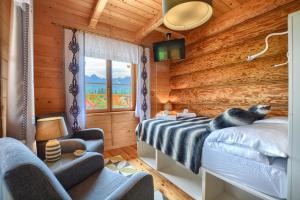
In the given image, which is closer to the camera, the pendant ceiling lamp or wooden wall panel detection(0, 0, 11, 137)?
wooden wall panel detection(0, 0, 11, 137)

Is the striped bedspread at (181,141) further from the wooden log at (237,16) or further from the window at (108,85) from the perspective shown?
the wooden log at (237,16)

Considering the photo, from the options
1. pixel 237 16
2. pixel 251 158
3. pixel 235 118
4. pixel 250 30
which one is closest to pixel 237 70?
pixel 250 30

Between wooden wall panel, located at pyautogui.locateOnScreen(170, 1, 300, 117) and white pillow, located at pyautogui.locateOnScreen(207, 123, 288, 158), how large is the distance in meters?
1.19

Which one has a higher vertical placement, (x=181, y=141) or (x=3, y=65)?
(x=3, y=65)

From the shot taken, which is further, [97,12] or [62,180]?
[97,12]

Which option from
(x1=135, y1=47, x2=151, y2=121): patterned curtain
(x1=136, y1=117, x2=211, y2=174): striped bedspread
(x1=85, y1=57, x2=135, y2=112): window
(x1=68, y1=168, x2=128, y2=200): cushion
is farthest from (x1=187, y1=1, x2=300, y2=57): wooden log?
(x1=68, y1=168, x2=128, y2=200): cushion

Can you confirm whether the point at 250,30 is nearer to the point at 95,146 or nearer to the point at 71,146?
the point at 95,146

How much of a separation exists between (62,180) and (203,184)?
1325 millimetres

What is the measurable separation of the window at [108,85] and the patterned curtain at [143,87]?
0.23 metres

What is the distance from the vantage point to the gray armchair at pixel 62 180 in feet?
1.78

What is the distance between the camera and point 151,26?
2.80m

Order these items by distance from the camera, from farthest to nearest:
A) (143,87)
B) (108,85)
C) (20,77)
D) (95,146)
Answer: (143,87) < (108,85) < (95,146) < (20,77)

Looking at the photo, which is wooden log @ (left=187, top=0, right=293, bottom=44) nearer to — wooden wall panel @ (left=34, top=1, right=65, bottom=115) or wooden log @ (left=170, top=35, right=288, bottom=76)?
wooden log @ (left=170, top=35, right=288, bottom=76)

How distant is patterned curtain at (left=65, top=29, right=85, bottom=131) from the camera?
2475 mm
